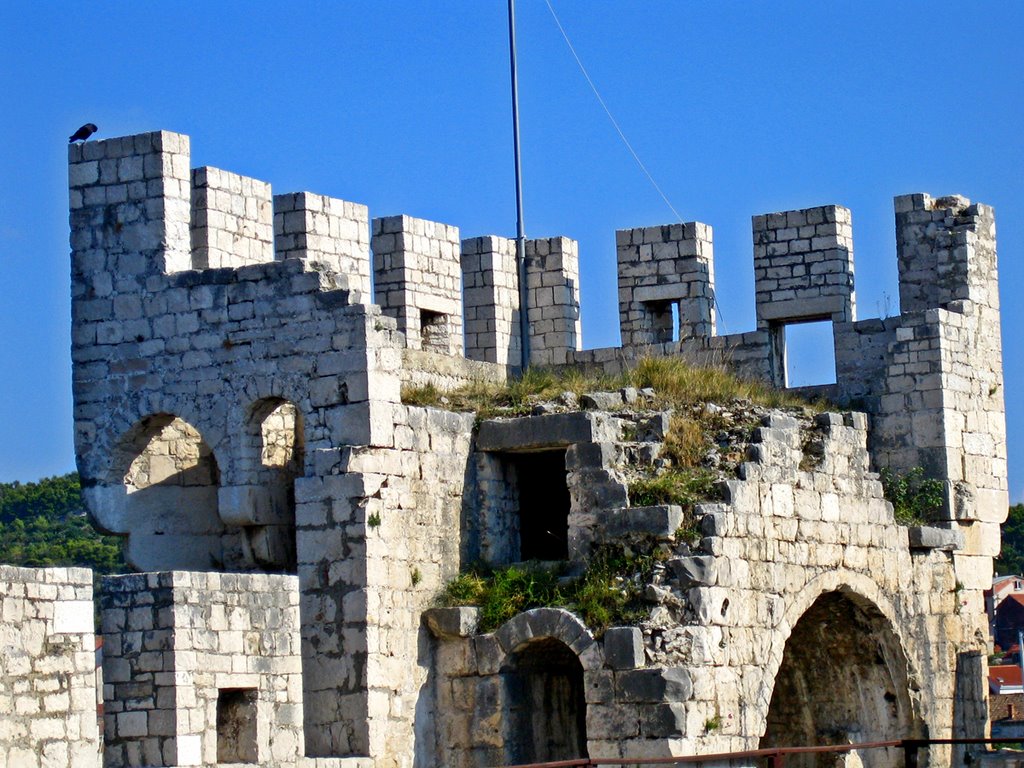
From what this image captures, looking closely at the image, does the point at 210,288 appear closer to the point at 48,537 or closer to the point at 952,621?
the point at 952,621

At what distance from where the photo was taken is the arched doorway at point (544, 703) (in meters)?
21.8

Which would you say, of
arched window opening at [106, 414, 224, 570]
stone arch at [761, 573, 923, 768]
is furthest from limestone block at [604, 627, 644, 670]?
arched window opening at [106, 414, 224, 570]

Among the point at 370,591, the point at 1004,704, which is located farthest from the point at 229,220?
the point at 1004,704

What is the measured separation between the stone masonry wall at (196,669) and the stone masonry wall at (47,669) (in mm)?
1811

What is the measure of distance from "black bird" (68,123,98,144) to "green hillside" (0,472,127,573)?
70.7 feet

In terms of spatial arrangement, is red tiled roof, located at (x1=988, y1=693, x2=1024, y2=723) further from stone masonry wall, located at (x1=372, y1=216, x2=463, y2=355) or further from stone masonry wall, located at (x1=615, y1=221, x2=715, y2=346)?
stone masonry wall, located at (x1=372, y1=216, x2=463, y2=355)

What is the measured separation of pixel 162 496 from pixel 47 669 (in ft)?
23.6

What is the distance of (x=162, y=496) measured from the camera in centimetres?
2302

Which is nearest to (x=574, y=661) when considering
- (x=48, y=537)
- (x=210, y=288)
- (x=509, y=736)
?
(x=509, y=736)

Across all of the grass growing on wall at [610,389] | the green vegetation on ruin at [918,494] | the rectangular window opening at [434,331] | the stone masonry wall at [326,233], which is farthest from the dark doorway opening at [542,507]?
the green vegetation on ruin at [918,494]

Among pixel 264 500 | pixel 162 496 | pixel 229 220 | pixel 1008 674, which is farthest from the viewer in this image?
pixel 1008 674

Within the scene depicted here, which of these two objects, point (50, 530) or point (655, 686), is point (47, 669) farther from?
point (50, 530)

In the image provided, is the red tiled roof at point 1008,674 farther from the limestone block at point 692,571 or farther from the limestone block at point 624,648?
the limestone block at point 624,648

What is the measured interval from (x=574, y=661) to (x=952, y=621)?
500 centimetres
